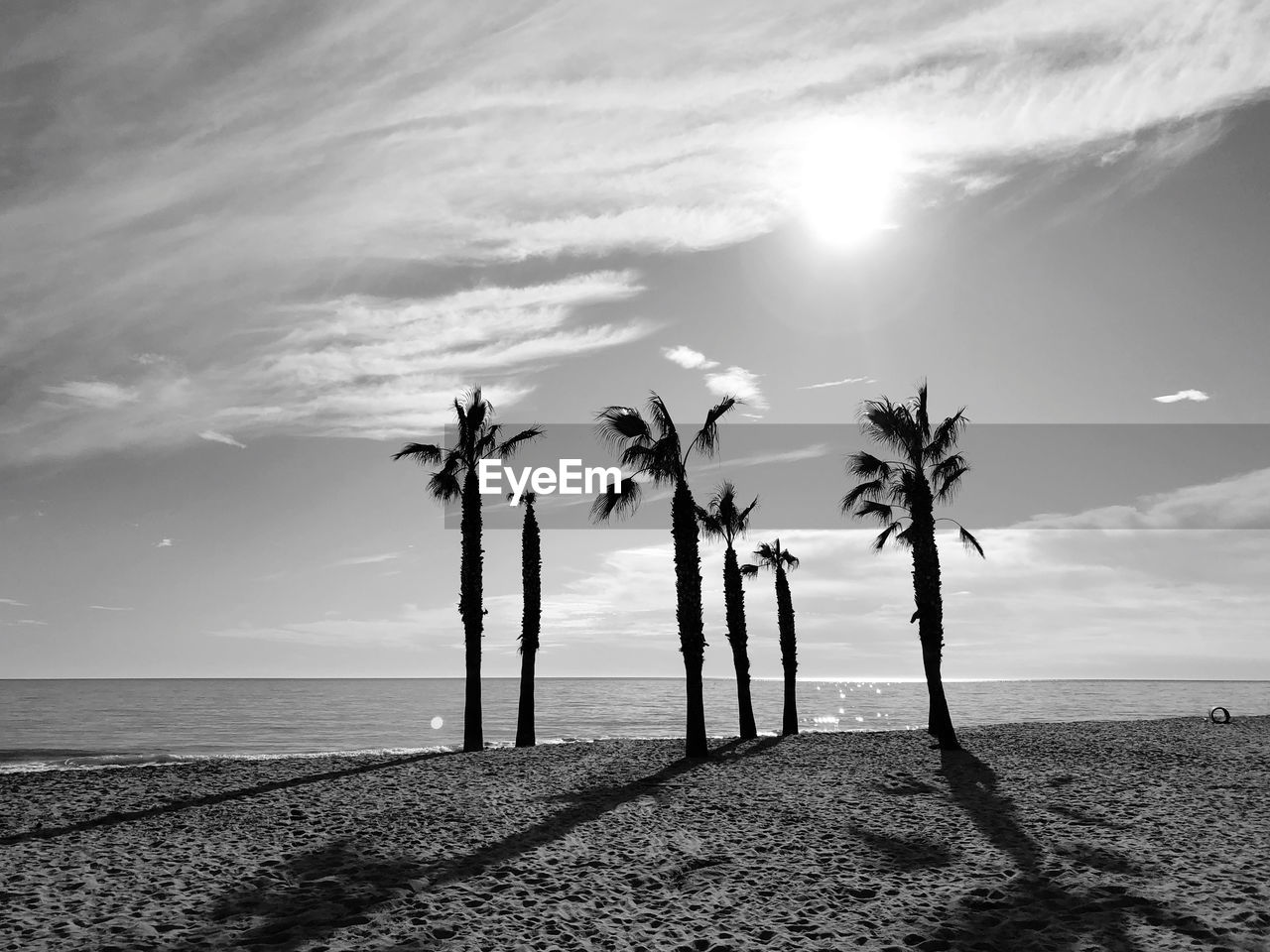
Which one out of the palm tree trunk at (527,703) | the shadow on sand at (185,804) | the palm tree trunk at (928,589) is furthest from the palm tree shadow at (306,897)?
the palm tree trunk at (928,589)

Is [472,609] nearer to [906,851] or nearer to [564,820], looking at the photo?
[564,820]

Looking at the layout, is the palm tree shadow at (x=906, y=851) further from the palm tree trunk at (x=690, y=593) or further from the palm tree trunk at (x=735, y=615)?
the palm tree trunk at (x=735, y=615)

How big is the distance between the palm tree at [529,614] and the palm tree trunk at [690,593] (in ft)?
20.9

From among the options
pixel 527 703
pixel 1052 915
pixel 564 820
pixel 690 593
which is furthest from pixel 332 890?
pixel 527 703

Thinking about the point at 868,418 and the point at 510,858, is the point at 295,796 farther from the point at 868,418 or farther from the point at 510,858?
the point at 868,418

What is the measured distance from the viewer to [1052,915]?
25.6 ft

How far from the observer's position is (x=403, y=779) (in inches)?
690

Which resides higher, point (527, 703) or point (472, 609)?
point (472, 609)

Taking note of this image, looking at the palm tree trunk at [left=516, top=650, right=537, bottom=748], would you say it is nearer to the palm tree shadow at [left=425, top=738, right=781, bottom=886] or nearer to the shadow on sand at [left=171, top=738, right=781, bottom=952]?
the palm tree shadow at [left=425, top=738, right=781, bottom=886]

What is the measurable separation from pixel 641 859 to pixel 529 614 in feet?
57.6

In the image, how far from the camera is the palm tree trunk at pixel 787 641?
1337 inches

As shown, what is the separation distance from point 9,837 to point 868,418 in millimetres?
23247

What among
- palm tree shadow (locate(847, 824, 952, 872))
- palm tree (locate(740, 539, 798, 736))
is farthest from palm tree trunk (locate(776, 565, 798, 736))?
palm tree shadow (locate(847, 824, 952, 872))

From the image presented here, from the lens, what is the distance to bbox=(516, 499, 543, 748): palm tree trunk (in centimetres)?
2748
